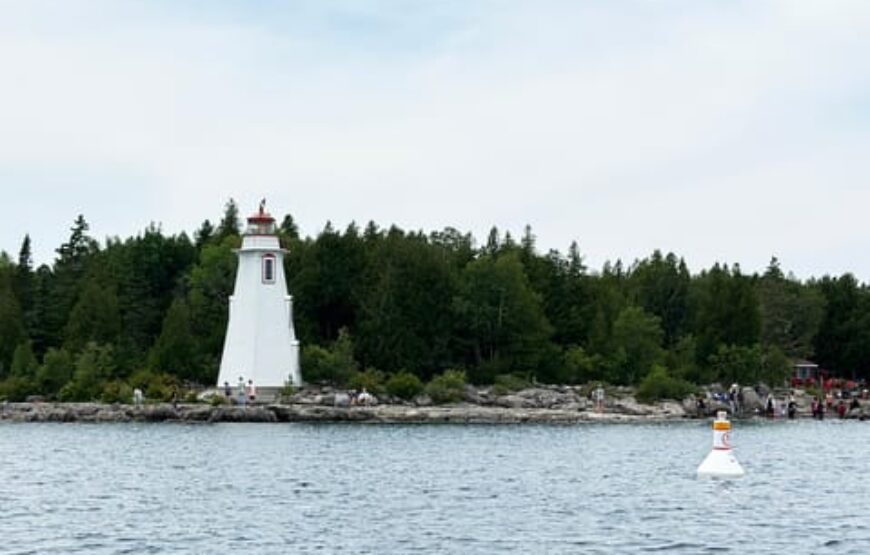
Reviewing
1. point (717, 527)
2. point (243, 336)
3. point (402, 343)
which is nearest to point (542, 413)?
point (402, 343)

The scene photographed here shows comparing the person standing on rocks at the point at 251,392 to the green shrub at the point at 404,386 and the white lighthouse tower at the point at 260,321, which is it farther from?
the green shrub at the point at 404,386

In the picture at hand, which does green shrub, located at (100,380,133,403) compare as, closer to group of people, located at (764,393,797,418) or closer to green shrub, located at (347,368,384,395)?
green shrub, located at (347,368,384,395)

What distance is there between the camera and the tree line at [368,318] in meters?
92.4

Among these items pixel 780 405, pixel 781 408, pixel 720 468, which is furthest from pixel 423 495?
pixel 780 405

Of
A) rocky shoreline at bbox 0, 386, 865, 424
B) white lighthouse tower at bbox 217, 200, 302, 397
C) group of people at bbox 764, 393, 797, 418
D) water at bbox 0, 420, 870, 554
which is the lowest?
water at bbox 0, 420, 870, 554

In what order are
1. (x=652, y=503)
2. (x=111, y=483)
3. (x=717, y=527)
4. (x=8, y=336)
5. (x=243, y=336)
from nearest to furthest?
(x=717, y=527)
(x=652, y=503)
(x=111, y=483)
(x=243, y=336)
(x=8, y=336)

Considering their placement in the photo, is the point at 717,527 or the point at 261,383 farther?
the point at 261,383

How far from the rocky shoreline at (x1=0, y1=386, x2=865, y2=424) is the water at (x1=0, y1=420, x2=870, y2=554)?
1157 centimetres

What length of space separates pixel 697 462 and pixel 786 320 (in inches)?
3011

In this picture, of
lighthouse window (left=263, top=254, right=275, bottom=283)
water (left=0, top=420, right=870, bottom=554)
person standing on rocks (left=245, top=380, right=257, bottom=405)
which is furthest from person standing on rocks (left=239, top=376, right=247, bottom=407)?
water (left=0, top=420, right=870, bottom=554)

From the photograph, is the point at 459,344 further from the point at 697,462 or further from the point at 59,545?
the point at 59,545

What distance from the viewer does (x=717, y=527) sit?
108 ft

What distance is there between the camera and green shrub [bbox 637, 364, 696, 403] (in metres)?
93.2

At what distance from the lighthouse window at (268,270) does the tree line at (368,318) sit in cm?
695
